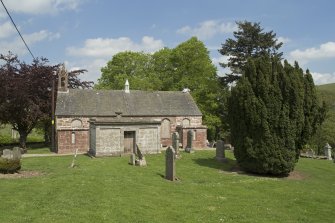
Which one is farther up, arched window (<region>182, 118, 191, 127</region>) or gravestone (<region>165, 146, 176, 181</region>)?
arched window (<region>182, 118, 191, 127</region>)

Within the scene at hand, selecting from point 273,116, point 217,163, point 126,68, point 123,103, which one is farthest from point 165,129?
point 126,68

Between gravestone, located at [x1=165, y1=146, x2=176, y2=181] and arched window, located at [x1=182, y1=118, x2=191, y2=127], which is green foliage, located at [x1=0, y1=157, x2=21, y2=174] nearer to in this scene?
gravestone, located at [x1=165, y1=146, x2=176, y2=181]

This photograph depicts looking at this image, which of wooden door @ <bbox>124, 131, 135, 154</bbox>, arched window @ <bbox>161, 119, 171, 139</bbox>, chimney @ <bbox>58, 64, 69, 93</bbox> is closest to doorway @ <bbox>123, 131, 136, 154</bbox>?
wooden door @ <bbox>124, 131, 135, 154</bbox>

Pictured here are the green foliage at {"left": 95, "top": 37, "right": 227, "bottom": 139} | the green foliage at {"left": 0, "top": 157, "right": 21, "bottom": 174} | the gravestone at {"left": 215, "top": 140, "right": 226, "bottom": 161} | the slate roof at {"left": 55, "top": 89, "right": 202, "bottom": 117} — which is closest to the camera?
the green foliage at {"left": 0, "top": 157, "right": 21, "bottom": 174}

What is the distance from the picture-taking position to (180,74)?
165ft

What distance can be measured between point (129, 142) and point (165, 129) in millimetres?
8990

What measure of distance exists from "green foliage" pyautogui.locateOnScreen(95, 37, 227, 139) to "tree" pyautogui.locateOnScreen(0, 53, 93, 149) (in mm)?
17546

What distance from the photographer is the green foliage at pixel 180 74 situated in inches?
1868

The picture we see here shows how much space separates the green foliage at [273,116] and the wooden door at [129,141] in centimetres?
1100

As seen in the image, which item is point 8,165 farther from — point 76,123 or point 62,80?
point 62,80

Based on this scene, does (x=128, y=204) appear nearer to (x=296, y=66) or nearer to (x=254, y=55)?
(x=296, y=66)

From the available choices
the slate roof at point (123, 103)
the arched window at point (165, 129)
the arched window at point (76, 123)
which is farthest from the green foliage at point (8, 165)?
the arched window at point (165, 129)

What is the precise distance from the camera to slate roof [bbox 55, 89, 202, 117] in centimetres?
3562

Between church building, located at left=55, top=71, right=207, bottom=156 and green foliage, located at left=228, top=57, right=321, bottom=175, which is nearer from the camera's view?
green foliage, located at left=228, top=57, right=321, bottom=175
